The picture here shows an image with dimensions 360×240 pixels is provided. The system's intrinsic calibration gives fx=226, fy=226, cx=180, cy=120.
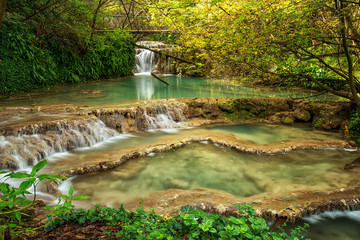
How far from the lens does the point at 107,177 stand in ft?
16.2

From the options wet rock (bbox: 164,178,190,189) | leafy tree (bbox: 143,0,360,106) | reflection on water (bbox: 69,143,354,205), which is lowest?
wet rock (bbox: 164,178,190,189)

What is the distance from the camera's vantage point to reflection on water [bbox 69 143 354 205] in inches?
180

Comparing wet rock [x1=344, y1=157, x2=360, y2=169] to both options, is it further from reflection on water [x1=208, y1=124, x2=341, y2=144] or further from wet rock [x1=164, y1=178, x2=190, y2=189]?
wet rock [x1=164, y1=178, x2=190, y2=189]

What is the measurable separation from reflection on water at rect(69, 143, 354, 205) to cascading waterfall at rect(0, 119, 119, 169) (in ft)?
5.50

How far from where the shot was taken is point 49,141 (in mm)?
6121

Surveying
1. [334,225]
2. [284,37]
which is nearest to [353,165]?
[334,225]

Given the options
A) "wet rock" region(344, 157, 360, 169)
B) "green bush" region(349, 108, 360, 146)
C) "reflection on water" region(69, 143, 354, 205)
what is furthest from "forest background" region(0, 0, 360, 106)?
"reflection on water" region(69, 143, 354, 205)

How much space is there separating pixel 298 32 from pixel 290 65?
157cm

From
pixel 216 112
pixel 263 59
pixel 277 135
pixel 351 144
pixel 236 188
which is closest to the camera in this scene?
pixel 236 188

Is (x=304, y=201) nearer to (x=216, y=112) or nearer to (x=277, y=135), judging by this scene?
(x=277, y=135)

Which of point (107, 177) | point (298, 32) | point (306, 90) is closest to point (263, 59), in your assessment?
point (298, 32)

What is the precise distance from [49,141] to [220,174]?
4.62 metres

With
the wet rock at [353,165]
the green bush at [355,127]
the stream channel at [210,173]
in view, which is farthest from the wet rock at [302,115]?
the wet rock at [353,165]

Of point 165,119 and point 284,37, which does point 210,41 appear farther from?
point 284,37
